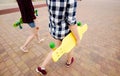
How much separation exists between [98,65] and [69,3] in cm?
136

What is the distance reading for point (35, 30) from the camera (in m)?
2.23

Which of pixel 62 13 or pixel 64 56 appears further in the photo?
pixel 64 56

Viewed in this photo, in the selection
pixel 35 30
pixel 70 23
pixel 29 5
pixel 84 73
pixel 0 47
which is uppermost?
pixel 29 5

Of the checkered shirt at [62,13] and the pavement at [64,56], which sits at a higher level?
the checkered shirt at [62,13]

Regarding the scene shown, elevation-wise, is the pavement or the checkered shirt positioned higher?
the checkered shirt

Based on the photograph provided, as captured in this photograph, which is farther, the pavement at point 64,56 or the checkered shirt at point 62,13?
the pavement at point 64,56

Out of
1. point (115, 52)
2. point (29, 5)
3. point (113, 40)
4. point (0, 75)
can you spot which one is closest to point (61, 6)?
point (29, 5)

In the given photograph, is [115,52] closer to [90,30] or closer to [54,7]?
[90,30]

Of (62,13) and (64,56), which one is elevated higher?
(62,13)

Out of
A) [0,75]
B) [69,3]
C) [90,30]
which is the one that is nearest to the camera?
[69,3]

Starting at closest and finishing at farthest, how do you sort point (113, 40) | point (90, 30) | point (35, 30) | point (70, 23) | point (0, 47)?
point (70, 23), point (35, 30), point (0, 47), point (113, 40), point (90, 30)

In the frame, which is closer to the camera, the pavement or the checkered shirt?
the checkered shirt

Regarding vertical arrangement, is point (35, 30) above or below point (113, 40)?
above

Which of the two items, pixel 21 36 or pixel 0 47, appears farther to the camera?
pixel 21 36
